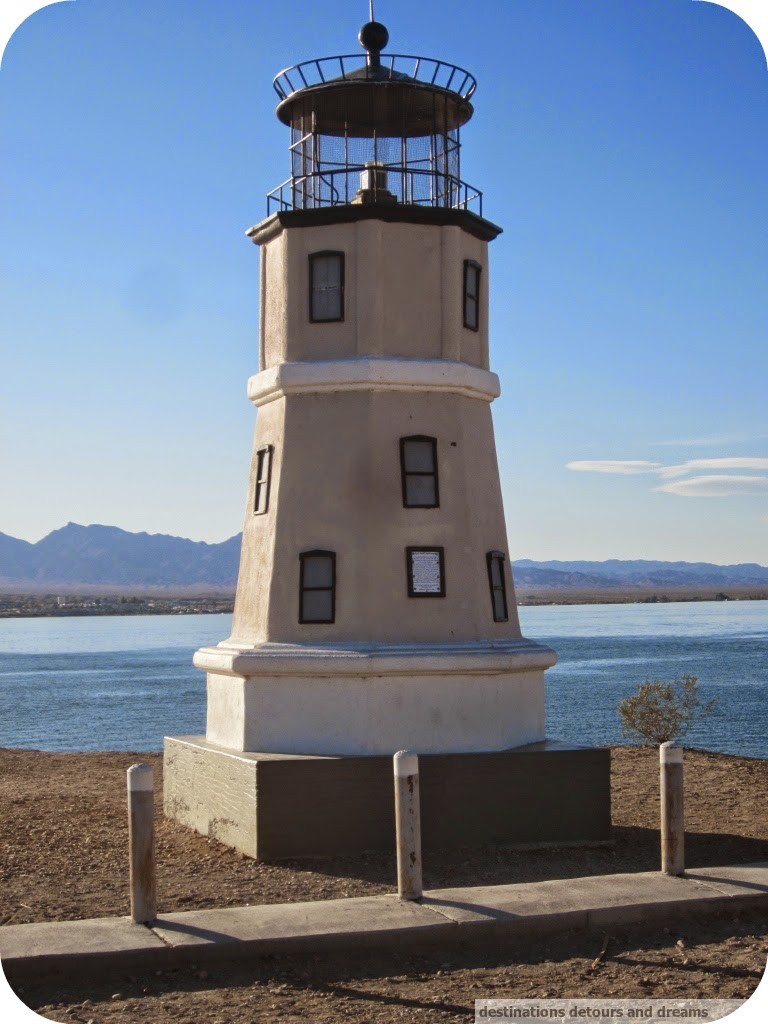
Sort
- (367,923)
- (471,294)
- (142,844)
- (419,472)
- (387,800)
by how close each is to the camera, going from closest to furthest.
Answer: (142,844) → (367,923) → (387,800) → (419,472) → (471,294)

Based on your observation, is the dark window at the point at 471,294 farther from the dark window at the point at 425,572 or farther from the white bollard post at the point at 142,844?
the white bollard post at the point at 142,844

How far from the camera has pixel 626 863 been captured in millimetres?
13125

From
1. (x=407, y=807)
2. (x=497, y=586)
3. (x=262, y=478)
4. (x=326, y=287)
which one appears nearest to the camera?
(x=407, y=807)

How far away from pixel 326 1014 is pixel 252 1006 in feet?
1.72

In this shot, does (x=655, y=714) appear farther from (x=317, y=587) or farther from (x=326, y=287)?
(x=326, y=287)

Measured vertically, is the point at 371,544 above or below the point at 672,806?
above

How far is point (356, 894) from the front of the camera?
38.6 ft

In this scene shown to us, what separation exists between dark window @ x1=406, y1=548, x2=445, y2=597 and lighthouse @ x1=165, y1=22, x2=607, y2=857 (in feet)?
0.07

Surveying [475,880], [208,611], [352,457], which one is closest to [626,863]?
[475,880]

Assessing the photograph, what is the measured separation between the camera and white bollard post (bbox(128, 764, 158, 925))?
993cm

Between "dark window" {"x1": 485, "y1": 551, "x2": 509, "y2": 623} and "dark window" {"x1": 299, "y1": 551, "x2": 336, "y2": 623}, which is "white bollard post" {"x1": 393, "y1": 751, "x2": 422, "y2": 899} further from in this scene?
"dark window" {"x1": 485, "y1": 551, "x2": 509, "y2": 623}

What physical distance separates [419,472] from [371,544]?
98cm

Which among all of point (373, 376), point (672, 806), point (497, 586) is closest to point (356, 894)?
point (672, 806)

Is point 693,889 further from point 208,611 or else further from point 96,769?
point 208,611
